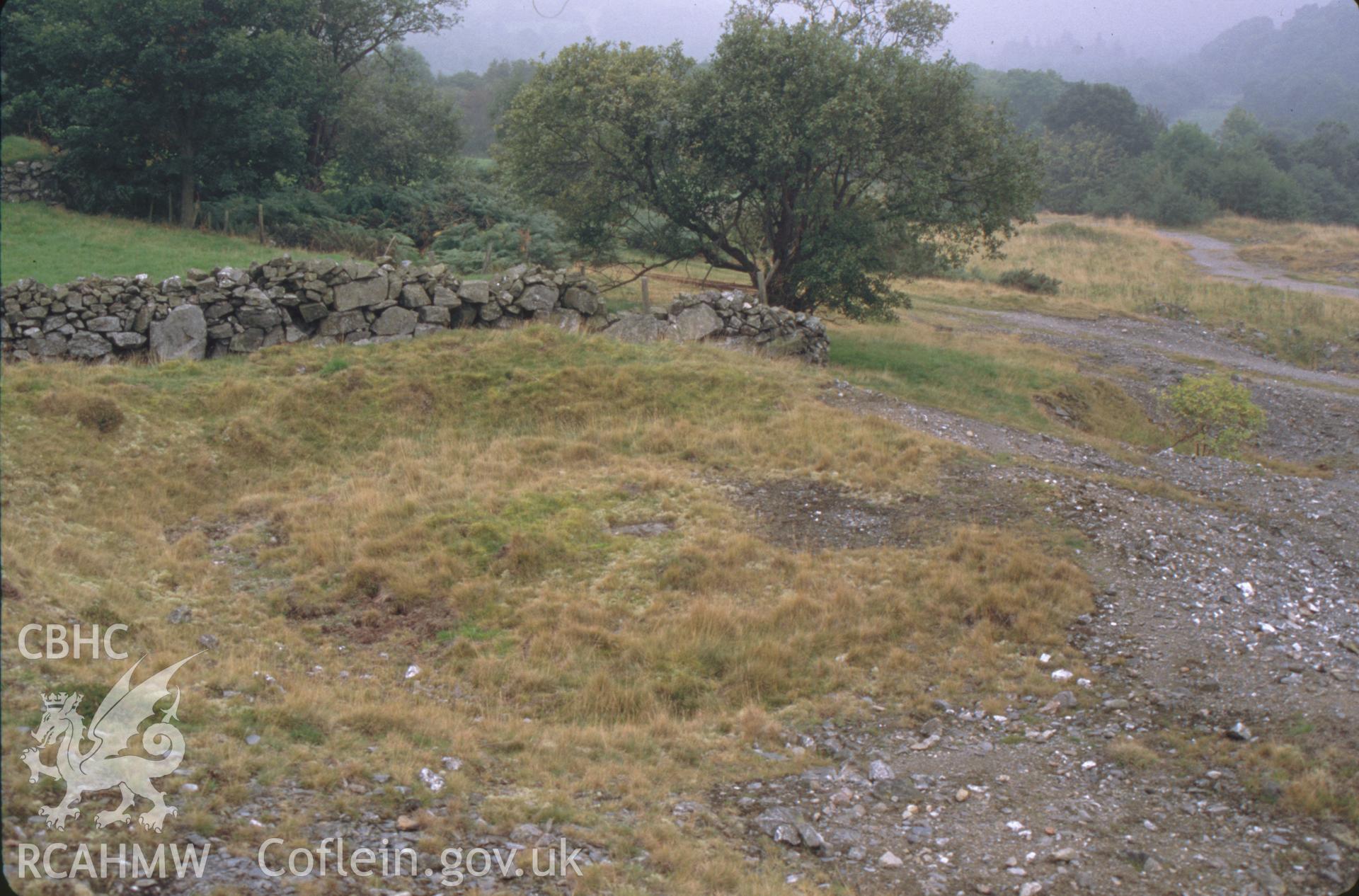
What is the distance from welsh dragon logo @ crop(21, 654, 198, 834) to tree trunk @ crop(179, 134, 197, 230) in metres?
26.1

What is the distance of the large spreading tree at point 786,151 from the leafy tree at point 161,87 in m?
A: 11.1

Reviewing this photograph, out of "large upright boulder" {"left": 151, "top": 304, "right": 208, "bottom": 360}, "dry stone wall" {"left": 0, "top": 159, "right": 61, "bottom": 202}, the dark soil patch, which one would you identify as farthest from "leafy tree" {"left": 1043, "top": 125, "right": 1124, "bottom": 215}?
"large upright boulder" {"left": 151, "top": 304, "right": 208, "bottom": 360}

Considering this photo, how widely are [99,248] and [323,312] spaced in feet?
28.3

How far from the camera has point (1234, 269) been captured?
44031mm

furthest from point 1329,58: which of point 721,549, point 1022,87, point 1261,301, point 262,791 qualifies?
point 262,791

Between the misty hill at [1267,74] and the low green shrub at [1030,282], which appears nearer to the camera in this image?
the low green shrub at [1030,282]

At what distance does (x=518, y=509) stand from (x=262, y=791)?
611 centimetres

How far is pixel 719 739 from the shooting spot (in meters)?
7.54

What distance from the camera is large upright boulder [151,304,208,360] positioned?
15.0 meters

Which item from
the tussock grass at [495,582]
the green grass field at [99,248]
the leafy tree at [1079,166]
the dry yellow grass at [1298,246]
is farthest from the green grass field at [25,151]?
the leafy tree at [1079,166]

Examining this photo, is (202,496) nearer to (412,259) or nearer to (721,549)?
(721,549)

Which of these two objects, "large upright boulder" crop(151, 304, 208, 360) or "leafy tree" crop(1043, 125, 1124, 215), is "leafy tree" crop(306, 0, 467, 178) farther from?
"leafy tree" crop(1043, 125, 1124, 215)

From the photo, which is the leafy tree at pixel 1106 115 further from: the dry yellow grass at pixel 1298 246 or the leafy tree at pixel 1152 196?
the dry yellow grass at pixel 1298 246

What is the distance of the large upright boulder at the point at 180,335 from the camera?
15.0 metres
